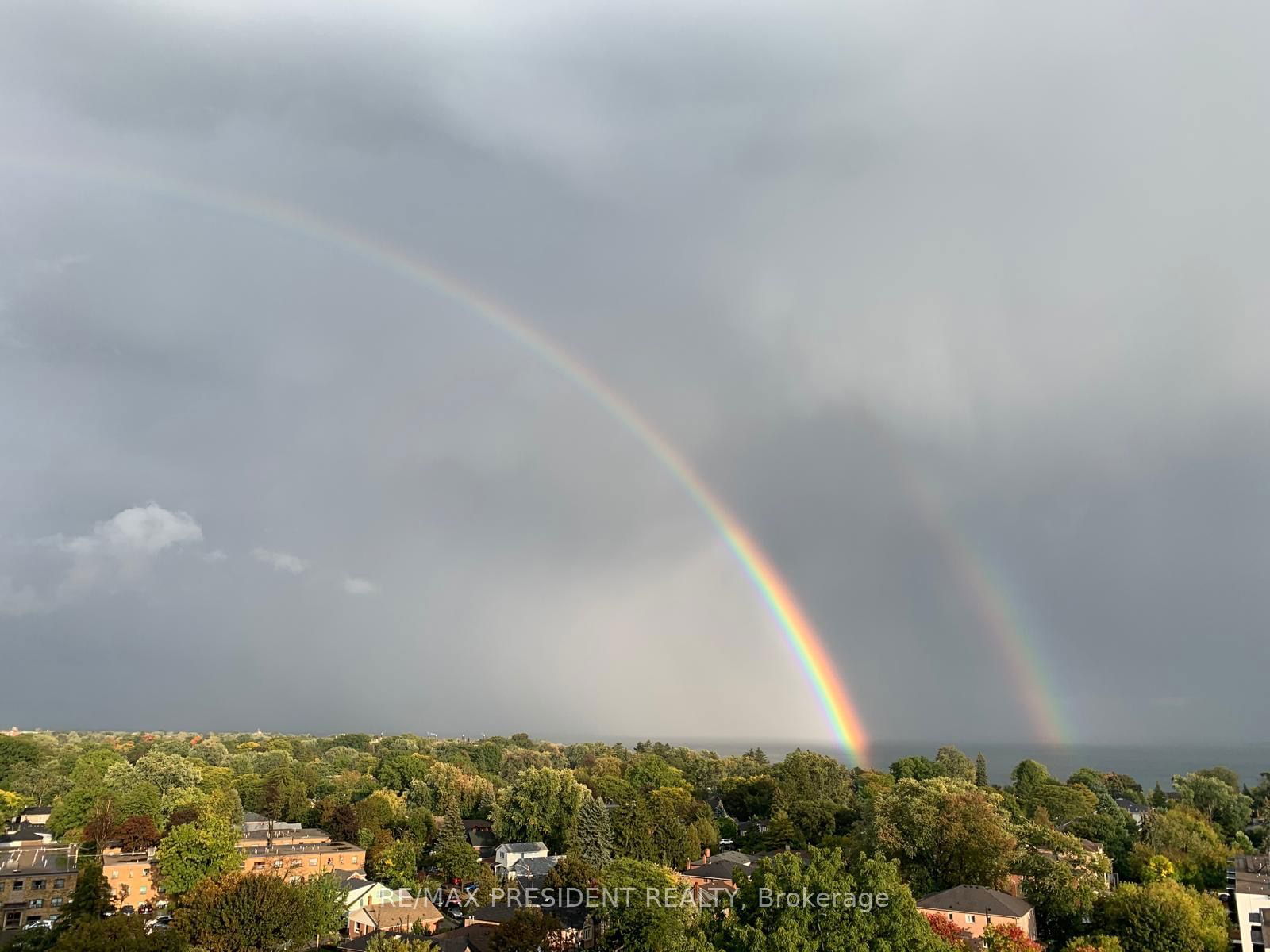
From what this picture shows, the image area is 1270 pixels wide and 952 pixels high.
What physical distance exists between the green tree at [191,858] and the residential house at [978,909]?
122 ft

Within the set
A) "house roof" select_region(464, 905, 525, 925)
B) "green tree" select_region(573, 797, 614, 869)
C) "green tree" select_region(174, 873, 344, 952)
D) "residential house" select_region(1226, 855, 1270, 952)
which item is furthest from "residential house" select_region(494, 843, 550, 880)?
"residential house" select_region(1226, 855, 1270, 952)

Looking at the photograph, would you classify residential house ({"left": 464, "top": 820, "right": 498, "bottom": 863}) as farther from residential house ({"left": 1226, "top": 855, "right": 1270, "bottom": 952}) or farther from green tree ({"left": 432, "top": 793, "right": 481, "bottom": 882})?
residential house ({"left": 1226, "top": 855, "right": 1270, "bottom": 952})

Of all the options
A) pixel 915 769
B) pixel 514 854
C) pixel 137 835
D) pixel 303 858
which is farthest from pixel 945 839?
pixel 915 769

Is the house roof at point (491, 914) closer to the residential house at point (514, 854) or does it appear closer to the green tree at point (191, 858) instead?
the residential house at point (514, 854)

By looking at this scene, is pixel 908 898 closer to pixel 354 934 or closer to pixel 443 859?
pixel 354 934

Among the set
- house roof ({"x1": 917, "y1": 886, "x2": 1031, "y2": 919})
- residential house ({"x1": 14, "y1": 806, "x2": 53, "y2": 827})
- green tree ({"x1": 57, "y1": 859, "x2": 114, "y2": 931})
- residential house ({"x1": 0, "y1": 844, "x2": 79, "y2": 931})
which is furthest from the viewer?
residential house ({"x1": 14, "y1": 806, "x2": 53, "y2": 827})

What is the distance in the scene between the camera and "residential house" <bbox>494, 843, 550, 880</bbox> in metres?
59.7

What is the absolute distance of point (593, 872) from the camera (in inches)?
1813

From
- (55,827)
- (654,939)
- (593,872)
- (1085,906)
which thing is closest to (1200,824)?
(1085,906)

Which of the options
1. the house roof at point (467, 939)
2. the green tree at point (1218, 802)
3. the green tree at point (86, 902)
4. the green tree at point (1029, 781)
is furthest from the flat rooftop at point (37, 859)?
the green tree at point (1218, 802)

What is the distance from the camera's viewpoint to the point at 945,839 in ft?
160

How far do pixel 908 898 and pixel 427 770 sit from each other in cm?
7199

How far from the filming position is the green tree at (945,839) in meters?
46.8

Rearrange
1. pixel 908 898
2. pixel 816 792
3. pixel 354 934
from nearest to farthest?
pixel 908 898 < pixel 354 934 < pixel 816 792
